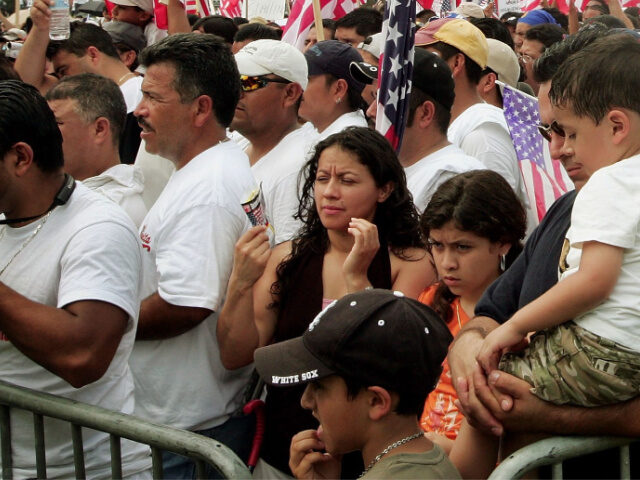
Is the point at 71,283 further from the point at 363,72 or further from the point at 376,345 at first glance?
the point at 363,72

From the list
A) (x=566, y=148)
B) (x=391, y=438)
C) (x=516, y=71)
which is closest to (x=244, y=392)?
(x=391, y=438)

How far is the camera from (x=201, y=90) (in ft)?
13.9

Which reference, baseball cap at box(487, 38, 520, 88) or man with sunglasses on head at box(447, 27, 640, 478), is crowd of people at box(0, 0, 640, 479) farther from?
baseball cap at box(487, 38, 520, 88)

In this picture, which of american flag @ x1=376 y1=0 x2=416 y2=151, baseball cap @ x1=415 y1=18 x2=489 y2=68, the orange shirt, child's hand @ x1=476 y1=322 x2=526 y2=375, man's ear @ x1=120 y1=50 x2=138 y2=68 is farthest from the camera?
man's ear @ x1=120 y1=50 x2=138 y2=68

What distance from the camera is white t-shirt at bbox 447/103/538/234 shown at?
5.20 meters

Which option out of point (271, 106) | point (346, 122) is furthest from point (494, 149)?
point (271, 106)

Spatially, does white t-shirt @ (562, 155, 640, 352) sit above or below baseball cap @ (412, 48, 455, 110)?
above

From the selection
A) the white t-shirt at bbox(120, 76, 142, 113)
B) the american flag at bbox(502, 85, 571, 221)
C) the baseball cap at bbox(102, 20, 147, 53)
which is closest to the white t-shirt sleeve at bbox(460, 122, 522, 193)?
the american flag at bbox(502, 85, 571, 221)

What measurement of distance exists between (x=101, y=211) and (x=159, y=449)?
0.88 metres

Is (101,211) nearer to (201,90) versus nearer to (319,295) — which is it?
(319,295)

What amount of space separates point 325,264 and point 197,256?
0.53m

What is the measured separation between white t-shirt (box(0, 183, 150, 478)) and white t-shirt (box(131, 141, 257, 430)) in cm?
54

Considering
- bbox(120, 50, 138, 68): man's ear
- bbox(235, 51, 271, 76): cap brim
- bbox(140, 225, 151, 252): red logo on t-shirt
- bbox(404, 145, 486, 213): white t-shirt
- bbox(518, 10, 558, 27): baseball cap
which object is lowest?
bbox(120, 50, 138, 68): man's ear

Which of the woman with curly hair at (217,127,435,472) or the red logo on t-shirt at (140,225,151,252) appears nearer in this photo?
the woman with curly hair at (217,127,435,472)
